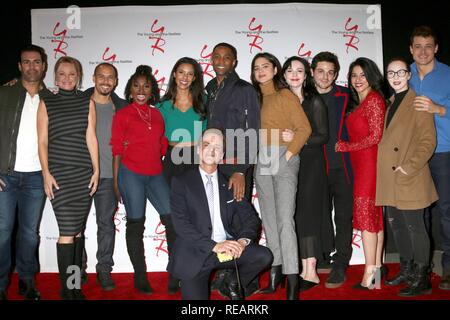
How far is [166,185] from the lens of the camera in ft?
10.7

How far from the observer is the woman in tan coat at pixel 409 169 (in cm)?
287

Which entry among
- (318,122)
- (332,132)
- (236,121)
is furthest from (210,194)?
(332,132)

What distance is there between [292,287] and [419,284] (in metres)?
0.98

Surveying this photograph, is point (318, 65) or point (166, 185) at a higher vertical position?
point (318, 65)

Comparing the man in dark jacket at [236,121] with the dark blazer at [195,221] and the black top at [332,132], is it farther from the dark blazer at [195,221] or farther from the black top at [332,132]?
the black top at [332,132]

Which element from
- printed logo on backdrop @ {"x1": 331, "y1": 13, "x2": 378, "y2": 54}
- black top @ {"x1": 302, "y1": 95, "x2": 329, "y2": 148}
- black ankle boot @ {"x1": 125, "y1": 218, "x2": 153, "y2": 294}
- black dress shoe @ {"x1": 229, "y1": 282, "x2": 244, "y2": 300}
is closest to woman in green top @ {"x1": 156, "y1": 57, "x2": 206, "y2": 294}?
black ankle boot @ {"x1": 125, "y1": 218, "x2": 153, "y2": 294}

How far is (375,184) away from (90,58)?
2.93 metres

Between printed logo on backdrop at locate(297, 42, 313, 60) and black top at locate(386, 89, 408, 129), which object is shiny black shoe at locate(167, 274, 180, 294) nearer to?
black top at locate(386, 89, 408, 129)

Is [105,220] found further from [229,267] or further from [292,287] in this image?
[292,287]

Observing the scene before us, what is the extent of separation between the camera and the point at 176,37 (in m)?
3.97

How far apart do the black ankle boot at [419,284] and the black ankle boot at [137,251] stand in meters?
1.98

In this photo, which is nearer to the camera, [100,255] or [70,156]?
[70,156]

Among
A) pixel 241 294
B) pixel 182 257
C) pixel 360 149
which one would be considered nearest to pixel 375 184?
pixel 360 149

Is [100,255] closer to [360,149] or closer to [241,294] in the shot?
[241,294]
